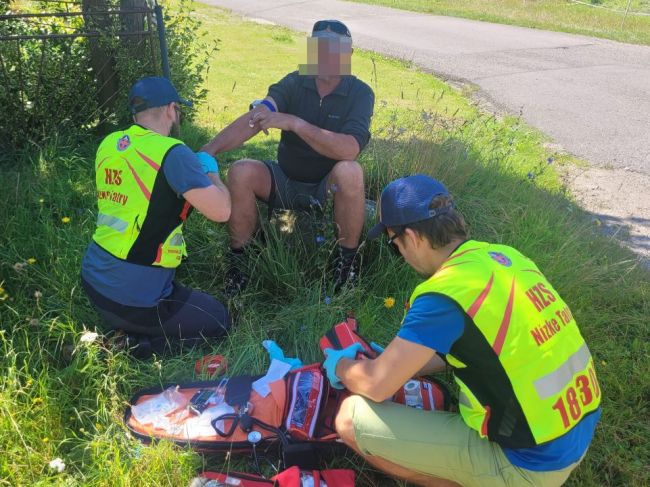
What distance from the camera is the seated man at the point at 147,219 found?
2400mm

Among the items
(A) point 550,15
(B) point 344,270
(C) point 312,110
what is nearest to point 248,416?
(B) point 344,270

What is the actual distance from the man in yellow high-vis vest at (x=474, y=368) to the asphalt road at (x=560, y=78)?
8.55ft

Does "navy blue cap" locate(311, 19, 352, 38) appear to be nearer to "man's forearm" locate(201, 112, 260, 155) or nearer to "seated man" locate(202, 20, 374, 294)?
"seated man" locate(202, 20, 374, 294)

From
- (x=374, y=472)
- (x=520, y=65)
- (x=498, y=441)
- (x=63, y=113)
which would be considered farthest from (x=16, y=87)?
(x=520, y=65)

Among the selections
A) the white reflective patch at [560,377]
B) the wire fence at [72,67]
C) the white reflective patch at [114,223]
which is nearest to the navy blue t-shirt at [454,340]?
the white reflective patch at [560,377]

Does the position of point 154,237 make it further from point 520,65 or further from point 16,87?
point 520,65

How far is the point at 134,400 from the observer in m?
2.37

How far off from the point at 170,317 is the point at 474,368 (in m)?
1.41

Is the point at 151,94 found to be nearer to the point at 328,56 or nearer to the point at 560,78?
the point at 328,56

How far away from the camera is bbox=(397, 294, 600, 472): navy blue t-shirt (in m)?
1.71

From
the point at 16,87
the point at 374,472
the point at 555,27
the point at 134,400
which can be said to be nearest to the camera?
the point at 374,472

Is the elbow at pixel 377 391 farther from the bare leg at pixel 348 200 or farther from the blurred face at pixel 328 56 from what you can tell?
the blurred face at pixel 328 56

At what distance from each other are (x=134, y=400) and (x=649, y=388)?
2.23 meters

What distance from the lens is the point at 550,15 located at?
637 inches
